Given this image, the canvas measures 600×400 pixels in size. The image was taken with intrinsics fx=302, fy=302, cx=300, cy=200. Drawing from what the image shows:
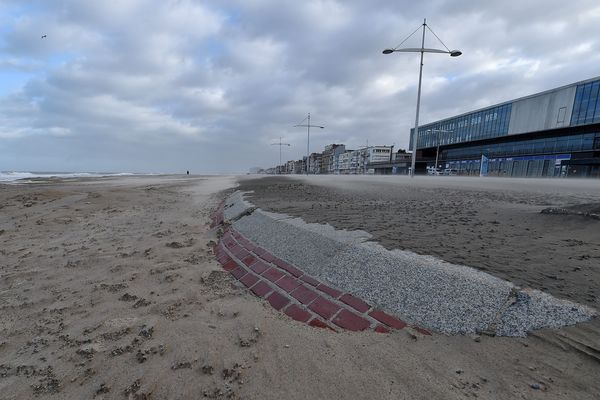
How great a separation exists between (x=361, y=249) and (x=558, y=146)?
71.9 meters

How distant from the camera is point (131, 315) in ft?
9.78

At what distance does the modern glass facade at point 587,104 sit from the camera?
48978mm

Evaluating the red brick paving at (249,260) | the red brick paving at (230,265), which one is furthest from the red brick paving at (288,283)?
the red brick paving at (230,265)

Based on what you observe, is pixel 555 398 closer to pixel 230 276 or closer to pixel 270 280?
pixel 270 280

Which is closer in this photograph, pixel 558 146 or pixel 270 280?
pixel 270 280

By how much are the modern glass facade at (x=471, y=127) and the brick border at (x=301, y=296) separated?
75.7m

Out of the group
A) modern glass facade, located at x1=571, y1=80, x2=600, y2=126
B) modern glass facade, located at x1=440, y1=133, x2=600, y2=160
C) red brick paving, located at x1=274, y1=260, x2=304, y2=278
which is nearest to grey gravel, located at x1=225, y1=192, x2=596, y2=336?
red brick paving, located at x1=274, y1=260, x2=304, y2=278

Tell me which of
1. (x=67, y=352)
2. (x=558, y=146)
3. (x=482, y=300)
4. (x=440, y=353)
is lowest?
(x=67, y=352)

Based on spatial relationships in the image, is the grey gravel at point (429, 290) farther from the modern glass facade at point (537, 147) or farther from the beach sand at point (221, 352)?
the modern glass facade at point (537, 147)

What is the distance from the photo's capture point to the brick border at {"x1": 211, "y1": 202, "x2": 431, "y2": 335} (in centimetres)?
264

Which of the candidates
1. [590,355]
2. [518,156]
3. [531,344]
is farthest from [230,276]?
[518,156]

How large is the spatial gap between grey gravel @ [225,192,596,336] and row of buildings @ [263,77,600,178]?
47.3m

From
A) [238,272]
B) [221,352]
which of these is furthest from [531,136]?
[221,352]

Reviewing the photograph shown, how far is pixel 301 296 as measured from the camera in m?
3.19
